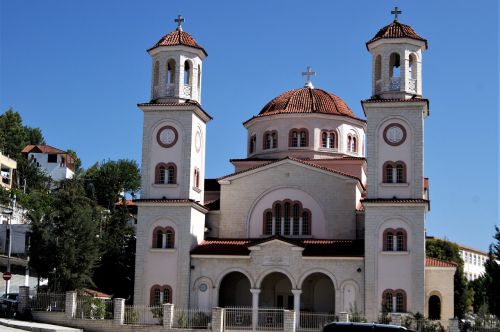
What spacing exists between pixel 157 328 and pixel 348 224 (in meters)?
12.5

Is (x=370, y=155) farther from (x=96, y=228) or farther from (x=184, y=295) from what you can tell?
(x=96, y=228)

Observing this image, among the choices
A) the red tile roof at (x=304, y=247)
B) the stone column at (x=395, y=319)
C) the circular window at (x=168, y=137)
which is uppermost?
the circular window at (x=168, y=137)

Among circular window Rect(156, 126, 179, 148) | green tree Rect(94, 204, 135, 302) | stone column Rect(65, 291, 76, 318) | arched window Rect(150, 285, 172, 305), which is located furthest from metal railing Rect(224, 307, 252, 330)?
green tree Rect(94, 204, 135, 302)

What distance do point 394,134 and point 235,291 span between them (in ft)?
41.0

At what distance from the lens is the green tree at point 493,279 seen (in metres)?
31.3

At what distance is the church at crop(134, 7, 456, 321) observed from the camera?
134 ft

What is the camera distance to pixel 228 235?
46500mm

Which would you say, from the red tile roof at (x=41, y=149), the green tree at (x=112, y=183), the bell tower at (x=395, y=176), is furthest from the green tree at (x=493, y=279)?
the red tile roof at (x=41, y=149)

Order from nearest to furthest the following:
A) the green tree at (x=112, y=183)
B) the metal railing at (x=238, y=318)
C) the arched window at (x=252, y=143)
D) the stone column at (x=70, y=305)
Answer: the stone column at (x=70, y=305), the metal railing at (x=238, y=318), the arched window at (x=252, y=143), the green tree at (x=112, y=183)

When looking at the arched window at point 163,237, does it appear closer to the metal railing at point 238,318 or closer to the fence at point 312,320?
the metal railing at point 238,318

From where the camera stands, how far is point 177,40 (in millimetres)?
44969

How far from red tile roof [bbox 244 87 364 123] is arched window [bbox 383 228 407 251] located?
12.3 metres

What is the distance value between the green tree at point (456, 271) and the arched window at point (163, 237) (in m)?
25.5

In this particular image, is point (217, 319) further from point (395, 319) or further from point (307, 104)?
point (307, 104)
